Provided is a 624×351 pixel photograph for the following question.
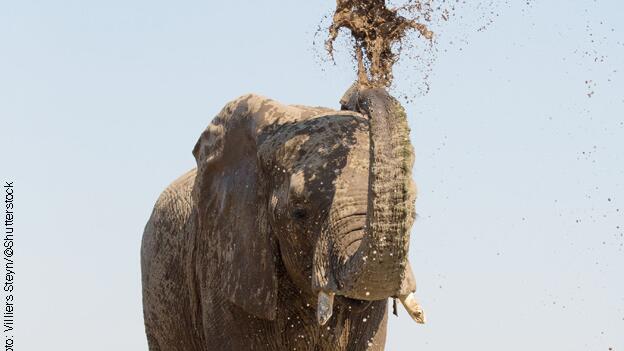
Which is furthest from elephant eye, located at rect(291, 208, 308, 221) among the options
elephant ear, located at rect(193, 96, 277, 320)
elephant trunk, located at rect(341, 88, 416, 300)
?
elephant trunk, located at rect(341, 88, 416, 300)

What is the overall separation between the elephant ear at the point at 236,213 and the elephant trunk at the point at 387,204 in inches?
47.5

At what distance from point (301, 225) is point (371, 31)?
128cm

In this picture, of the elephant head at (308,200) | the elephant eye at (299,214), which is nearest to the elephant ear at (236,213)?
the elephant head at (308,200)

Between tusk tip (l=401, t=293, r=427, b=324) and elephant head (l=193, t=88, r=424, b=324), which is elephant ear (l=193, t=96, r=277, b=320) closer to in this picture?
elephant head (l=193, t=88, r=424, b=324)

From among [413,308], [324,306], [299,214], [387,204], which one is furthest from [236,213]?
[387,204]

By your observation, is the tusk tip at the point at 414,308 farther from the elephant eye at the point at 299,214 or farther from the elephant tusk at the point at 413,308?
the elephant eye at the point at 299,214

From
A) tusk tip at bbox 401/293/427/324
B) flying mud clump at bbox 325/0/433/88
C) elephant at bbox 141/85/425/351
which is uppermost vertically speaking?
flying mud clump at bbox 325/0/433/88

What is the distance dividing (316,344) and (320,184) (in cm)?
109

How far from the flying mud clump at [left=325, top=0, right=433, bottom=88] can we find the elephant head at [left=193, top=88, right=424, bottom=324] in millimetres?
235

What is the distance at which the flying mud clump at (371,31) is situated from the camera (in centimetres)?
965

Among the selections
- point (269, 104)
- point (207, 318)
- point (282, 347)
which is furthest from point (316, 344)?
point (269, 104)

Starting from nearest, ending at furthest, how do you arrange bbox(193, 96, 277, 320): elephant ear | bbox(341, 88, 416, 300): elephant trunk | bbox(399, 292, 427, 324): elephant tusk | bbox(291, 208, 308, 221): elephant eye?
bbox(341, 88, 416, 300): elephant trunk
bbox(399, 292, 427, 324): elephant tusk
bbox(291, 208, 308, 221): elephant eye
bbox(193, 96, 277, 320): elephant ear

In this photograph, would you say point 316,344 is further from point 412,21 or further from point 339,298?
point 412,21

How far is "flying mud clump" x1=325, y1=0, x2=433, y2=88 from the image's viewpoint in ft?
31.7
